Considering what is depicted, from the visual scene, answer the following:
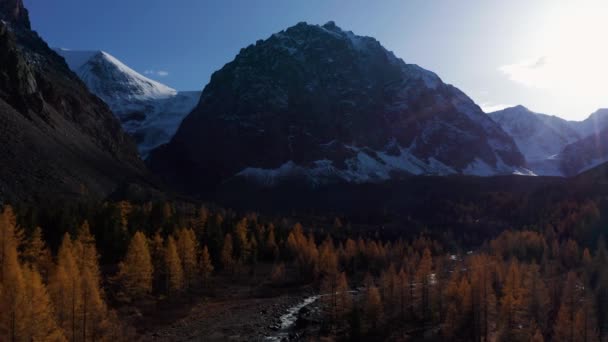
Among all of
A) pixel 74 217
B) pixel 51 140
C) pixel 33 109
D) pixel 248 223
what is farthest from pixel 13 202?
pixel 33 109

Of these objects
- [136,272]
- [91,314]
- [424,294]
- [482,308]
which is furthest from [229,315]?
[482,308]

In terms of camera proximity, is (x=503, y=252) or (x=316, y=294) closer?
(x=316, y=294)

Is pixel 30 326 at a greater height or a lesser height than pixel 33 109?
lesser

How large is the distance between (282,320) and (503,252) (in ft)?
296

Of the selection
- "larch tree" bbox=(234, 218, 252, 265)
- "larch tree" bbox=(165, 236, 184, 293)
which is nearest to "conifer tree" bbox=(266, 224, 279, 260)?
"larch tree" bbox=(234, 218, 252, 265)

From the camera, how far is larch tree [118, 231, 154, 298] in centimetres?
8154

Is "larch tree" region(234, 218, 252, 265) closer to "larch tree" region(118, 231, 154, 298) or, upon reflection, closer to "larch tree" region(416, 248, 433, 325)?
"larch tree" region(118, 231, 154, 298)

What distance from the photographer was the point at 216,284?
354ft

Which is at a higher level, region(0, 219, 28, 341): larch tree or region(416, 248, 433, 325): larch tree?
region(0, 219, 28, 341): larch tree

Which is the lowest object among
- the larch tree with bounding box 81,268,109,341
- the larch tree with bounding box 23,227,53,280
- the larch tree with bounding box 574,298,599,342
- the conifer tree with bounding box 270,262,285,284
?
the conifer tree with bounding box 270,262,285,284

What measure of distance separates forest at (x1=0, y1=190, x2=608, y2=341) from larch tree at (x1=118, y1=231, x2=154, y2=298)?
0.62 ft

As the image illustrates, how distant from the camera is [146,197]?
7037 inches

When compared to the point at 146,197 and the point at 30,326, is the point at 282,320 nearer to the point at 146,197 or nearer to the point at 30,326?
the point at 30,326

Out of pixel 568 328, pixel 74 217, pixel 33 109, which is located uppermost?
pixel 33 109
